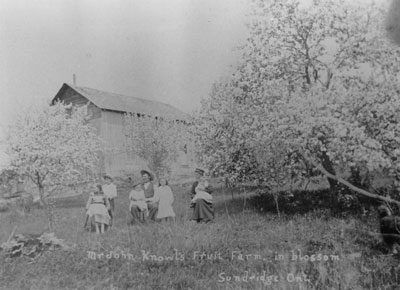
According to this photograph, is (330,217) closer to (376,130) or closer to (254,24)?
(376,130)

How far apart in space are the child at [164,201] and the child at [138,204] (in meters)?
0.22

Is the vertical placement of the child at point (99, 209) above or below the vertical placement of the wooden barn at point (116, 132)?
below

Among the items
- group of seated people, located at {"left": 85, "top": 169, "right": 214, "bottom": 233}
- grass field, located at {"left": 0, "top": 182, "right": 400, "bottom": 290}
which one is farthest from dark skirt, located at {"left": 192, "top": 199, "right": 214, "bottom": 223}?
grass field, located at {"left": 0, "top": 182, "right": 400, "bottom": 290}

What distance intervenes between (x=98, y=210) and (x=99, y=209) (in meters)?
0.02

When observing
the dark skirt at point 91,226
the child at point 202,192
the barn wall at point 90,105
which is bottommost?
the dark skirt at point 91,226

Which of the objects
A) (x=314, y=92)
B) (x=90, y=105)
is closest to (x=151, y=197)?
(x=314, y=92)

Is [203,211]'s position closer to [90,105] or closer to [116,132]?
[116,132]

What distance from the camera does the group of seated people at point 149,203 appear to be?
5.95m

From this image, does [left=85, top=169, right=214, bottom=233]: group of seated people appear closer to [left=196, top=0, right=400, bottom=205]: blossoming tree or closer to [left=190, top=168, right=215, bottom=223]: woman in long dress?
[left=190, top=168, right=215, bottom=223]: woman in long dress

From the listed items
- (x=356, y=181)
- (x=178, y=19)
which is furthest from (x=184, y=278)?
(x=178, y=19)

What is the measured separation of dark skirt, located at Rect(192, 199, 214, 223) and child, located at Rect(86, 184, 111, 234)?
148cm

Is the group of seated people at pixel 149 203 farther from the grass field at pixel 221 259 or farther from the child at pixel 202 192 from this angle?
the grass field at pixel 221 259

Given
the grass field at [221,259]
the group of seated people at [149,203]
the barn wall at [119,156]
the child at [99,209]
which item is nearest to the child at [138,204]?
the group of seated people at [149,203]

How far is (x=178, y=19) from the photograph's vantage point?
190 inches
